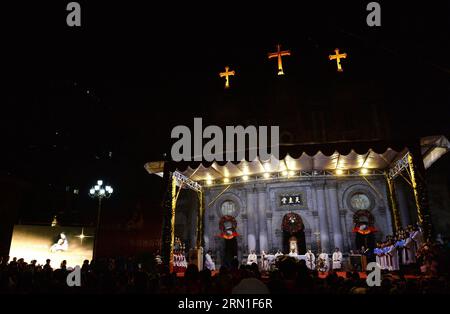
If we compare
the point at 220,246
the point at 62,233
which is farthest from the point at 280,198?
the point at 62,233

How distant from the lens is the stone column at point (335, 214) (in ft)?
64.8

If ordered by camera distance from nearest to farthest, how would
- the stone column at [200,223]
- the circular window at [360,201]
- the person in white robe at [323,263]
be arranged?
the person in white robe at [323,263], the stone column at [200,223], the circular window at [360,201]

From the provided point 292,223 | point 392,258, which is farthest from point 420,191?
point 292,223

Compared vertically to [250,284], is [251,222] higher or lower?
higher

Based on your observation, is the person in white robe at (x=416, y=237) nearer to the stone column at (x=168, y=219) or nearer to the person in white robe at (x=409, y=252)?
the person in white robe at (x=409, y=252)

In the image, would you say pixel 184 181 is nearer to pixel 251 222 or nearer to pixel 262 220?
pixel 251 222

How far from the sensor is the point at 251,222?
21.7m

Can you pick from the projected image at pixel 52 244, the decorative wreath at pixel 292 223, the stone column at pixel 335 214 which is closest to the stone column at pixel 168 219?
the decorative wreath at pixel 292 223

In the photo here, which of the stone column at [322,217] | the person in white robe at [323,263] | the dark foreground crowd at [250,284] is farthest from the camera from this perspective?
the stone column at [322,217]

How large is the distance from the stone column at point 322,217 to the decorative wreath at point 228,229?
6074mm

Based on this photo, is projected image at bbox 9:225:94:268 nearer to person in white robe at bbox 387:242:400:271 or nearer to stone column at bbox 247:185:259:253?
stone column at bbox 247:185:259:253

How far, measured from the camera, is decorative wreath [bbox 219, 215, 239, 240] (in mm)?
21689

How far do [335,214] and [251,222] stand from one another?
5947mm

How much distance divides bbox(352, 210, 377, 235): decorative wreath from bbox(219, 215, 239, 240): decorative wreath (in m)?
8.33
